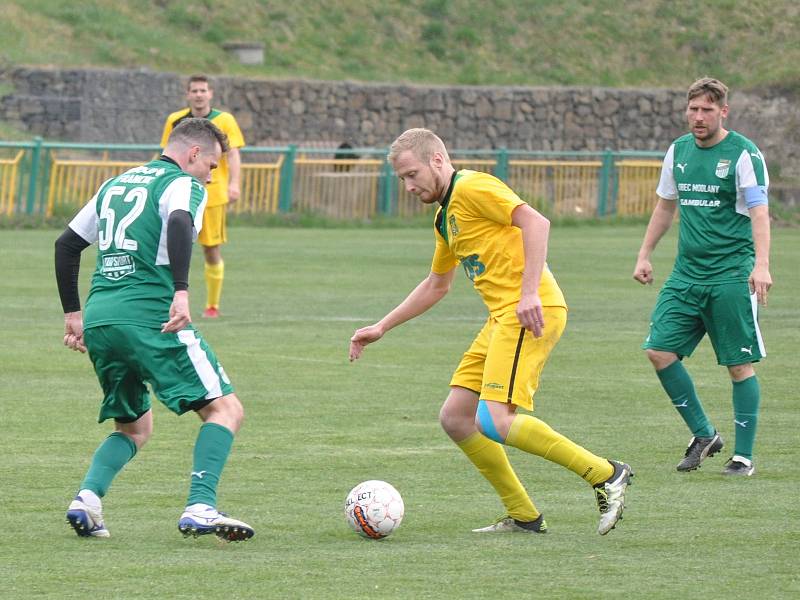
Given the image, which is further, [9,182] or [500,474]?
[9,182]

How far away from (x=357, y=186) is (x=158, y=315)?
24.7m

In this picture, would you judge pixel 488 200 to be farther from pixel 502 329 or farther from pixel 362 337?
pixel 362 337

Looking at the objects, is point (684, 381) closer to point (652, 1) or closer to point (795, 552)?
point (795, 552)

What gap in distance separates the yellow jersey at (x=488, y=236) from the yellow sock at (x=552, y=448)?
1.70ft

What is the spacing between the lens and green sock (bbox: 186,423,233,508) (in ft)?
20.5

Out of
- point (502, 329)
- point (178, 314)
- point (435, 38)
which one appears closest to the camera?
point (178, 314)

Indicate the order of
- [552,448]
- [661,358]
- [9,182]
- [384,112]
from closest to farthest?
[552,448]
[661,358]
[9,182]
[384,112]

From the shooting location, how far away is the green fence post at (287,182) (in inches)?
1162

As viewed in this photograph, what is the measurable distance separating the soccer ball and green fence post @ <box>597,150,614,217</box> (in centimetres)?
2682

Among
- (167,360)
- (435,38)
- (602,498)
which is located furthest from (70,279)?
(435,38)

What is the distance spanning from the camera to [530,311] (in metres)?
6.44

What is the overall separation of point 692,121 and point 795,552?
112 inches

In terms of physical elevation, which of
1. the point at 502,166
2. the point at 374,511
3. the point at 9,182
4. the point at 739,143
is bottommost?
the point at 9,182

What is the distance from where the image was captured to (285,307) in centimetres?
1650
